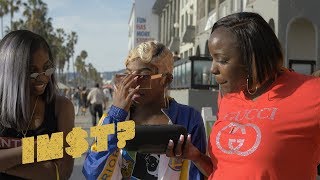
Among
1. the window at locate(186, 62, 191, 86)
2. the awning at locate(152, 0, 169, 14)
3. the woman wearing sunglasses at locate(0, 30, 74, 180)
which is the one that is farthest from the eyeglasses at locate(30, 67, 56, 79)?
the awning at locate(152, 0, 169, 14)

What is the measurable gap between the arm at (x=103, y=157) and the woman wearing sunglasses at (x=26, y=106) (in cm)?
9

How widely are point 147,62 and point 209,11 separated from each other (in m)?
28.7

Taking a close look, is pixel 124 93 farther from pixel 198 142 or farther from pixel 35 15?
pixel 35 15

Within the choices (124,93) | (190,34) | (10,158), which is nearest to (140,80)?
(124,93)

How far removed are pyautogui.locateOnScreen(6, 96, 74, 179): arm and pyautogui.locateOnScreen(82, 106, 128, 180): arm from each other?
0.09m

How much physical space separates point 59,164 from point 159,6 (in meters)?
57.3

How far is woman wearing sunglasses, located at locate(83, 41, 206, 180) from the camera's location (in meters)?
2.23

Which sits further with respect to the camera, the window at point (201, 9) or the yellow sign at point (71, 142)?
the window at point (201, 9)

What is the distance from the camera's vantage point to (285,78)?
6.10 feet

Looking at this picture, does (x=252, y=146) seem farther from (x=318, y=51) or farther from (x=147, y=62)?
(x=318, y=51)

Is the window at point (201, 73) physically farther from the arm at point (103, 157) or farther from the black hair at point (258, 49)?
the black hair at point (258, 49)

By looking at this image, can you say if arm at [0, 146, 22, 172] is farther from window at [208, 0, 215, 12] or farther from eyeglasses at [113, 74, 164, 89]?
window at [208, 0, 215, 12]

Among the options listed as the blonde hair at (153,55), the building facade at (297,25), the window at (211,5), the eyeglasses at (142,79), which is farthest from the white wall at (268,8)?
the eyeglasses at (142,79)

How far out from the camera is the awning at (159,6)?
55.3m
